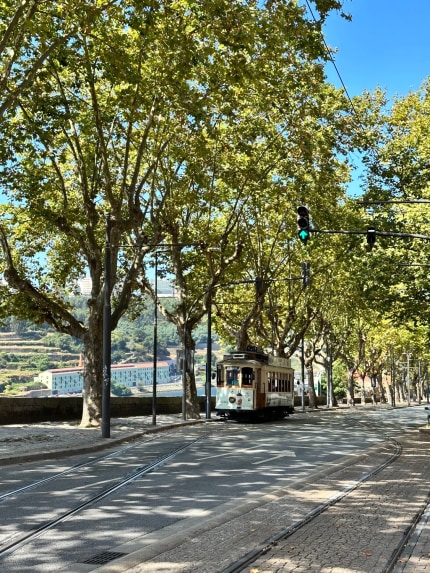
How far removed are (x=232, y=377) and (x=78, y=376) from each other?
73.1 meters

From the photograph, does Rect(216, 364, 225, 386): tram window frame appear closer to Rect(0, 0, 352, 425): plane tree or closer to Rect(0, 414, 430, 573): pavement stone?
Rect(0, 0, 352, 425): plane tree

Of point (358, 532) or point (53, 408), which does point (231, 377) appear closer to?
point (53, 408)

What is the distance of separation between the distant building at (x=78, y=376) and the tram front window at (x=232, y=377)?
3786 centimetres

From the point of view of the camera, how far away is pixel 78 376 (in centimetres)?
10331

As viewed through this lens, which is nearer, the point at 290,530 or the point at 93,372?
the point at 290,530

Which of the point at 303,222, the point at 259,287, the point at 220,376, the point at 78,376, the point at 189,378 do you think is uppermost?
the point at 259,287

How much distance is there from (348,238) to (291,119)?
619 centimetres

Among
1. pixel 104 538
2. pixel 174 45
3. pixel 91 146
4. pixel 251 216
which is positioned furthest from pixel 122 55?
pixel 251 216

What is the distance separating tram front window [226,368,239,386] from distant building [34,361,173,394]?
3786 cm

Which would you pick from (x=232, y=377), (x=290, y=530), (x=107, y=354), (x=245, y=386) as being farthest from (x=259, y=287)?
(x=290, y=530)

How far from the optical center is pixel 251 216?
35.8m

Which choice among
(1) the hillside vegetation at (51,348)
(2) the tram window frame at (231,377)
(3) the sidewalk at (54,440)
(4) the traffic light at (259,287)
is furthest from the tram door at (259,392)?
(1) the hillside vegetation at (51,348)

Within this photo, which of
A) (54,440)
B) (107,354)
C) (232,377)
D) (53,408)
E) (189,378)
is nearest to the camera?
(54,440)

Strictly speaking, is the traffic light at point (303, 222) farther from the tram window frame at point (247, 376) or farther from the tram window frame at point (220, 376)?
the tram window frame at point (220, 376)
